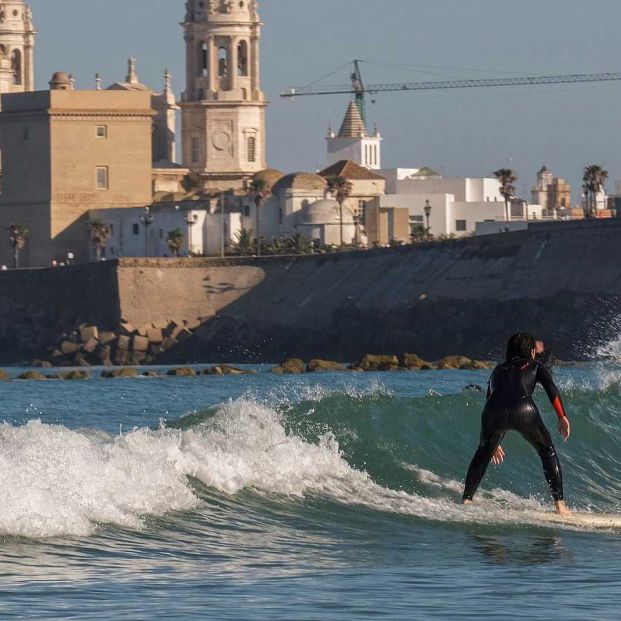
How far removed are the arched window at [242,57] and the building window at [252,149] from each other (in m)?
3.47

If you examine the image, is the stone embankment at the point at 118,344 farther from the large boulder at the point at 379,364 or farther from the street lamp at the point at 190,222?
the large boulder at the point at 379,364

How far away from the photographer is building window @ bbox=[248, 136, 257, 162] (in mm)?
111250

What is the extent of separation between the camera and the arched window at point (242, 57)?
10988cm

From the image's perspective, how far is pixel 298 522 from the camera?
1540 centimetres

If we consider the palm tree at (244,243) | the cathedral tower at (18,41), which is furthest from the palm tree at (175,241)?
the cathedral tower at (18,41)

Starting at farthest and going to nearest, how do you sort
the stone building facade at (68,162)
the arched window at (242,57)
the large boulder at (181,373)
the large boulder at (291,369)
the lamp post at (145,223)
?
the arched window at (242,57), the stone building facade at (68,162), the lamp post at (145,223), the large boulder at (291,369), the large boulder at (181,373)

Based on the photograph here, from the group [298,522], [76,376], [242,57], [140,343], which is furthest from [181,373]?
[242,57]

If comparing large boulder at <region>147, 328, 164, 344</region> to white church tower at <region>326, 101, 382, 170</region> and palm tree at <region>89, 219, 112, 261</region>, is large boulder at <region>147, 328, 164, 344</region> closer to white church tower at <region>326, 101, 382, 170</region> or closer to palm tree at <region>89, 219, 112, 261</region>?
palm tree at <region>89, 219, 112, 261</region>

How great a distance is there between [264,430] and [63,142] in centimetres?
8226

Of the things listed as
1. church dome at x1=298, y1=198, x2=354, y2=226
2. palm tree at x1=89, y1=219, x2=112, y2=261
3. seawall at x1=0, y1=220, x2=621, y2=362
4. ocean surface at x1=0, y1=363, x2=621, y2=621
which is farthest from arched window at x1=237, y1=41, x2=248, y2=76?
ocean surface at x1=0, y1=363, x2=621, y2=621

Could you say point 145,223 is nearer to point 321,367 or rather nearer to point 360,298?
point 360,298

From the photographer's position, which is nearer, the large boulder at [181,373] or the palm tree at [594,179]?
the large boulder at [181,373]

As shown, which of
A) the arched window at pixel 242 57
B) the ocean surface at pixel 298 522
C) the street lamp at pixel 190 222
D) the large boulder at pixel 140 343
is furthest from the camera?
the arched window at pixel 242 57

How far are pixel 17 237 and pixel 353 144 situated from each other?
4646 centimetres
